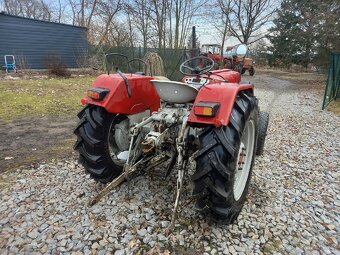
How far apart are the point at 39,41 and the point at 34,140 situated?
475 inches

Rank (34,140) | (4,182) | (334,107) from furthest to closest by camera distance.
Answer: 1. (334,107)
2. (34,140)
3. (4,182)

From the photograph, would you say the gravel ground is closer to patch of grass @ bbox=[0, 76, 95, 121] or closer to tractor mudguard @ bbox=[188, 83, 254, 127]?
tractor mudguard @ bbox=[188, 83, 254, 127]

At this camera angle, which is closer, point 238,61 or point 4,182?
point 4,182

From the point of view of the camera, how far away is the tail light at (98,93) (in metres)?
2.36

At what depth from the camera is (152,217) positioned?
2.32m

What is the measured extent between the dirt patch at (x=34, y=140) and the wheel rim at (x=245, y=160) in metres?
2.26

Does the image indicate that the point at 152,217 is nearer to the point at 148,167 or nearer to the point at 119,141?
the point at 148,167

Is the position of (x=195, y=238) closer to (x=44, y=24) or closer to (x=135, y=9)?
(x=44, y=24)

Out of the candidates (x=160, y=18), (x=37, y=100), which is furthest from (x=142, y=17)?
(x=37, y=100)

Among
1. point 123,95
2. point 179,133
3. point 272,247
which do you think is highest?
Result: point 123,95

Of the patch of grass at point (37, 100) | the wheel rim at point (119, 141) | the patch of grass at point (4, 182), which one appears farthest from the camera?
the patch of grass at point (37, 100)

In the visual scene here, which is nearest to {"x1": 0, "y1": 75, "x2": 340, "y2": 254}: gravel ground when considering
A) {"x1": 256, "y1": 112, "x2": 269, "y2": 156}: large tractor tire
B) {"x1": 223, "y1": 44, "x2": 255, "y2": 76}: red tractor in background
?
{"x1": 256, "y1": 112, "x2": 269, "y2": 156}: large tractor tire

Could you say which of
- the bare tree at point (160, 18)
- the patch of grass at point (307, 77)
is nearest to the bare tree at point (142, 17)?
the bare tree at point (160, 18)

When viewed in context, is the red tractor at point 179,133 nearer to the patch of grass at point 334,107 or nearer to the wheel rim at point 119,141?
the wheel rim at point 119,141
